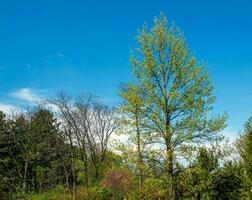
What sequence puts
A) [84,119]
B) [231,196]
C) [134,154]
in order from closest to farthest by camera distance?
[134,154]
[231,196]
[84,119]

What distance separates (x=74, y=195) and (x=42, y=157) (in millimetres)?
18230

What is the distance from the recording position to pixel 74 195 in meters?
44.8

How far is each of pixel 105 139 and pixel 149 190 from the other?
35.9 m

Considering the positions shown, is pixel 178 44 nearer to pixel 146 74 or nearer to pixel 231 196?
pixel 146 74

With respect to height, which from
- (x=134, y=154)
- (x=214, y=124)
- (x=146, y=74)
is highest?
(x=146, y=74)

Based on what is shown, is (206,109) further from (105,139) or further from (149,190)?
(105,139)

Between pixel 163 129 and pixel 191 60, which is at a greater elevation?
pixel 191 60

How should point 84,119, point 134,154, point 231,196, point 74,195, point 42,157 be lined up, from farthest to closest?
1. point 42,157
2. point 84,119
3. point 74,195
4. point 231,196
5. point 134,154

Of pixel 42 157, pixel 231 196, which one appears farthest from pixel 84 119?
pixel 231 196

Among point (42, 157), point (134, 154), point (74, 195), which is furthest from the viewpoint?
point (42, 157)

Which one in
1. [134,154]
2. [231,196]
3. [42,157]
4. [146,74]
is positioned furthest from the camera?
[42,157]

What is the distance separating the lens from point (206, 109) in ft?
68.2

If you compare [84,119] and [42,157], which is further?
[42,157]

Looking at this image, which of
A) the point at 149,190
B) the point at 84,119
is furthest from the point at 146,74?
the point at 84,119
